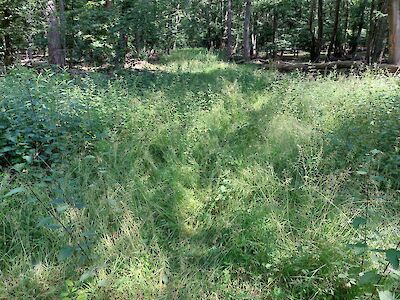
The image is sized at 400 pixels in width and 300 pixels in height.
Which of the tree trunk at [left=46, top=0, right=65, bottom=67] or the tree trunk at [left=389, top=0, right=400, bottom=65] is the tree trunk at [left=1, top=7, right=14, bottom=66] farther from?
the tree trunk at [left=389, top=0, right=400, bottom=65]

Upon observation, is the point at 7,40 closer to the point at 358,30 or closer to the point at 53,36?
the point at 53,36

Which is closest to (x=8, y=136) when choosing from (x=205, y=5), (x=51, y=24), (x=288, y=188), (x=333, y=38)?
(x=288, y=188)

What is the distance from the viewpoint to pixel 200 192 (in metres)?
2.99

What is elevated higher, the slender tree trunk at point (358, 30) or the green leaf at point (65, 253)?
the slender tree trunk at point (358, 30)

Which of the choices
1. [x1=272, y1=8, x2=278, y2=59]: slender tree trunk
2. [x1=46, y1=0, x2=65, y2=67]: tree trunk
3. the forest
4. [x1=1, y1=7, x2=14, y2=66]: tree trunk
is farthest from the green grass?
[x1=272, y1=8, x2=278, y2=59]: slender tree trunk

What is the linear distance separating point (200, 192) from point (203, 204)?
0.57 feet

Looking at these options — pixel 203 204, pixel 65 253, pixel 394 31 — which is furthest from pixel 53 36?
pixel 394 31

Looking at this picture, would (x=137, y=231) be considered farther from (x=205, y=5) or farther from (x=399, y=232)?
(x=205, y=5)

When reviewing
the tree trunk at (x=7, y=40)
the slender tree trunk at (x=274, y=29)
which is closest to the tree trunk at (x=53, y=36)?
the tree trunk at (x=7, y=40)

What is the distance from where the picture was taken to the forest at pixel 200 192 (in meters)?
2.01

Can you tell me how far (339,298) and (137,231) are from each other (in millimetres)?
1497

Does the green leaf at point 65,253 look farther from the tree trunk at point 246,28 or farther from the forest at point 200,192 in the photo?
the tree trunk at point 246,28

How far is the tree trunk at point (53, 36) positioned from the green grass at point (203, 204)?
3.53 metres

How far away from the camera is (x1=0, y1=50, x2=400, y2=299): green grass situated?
2.02 metres
